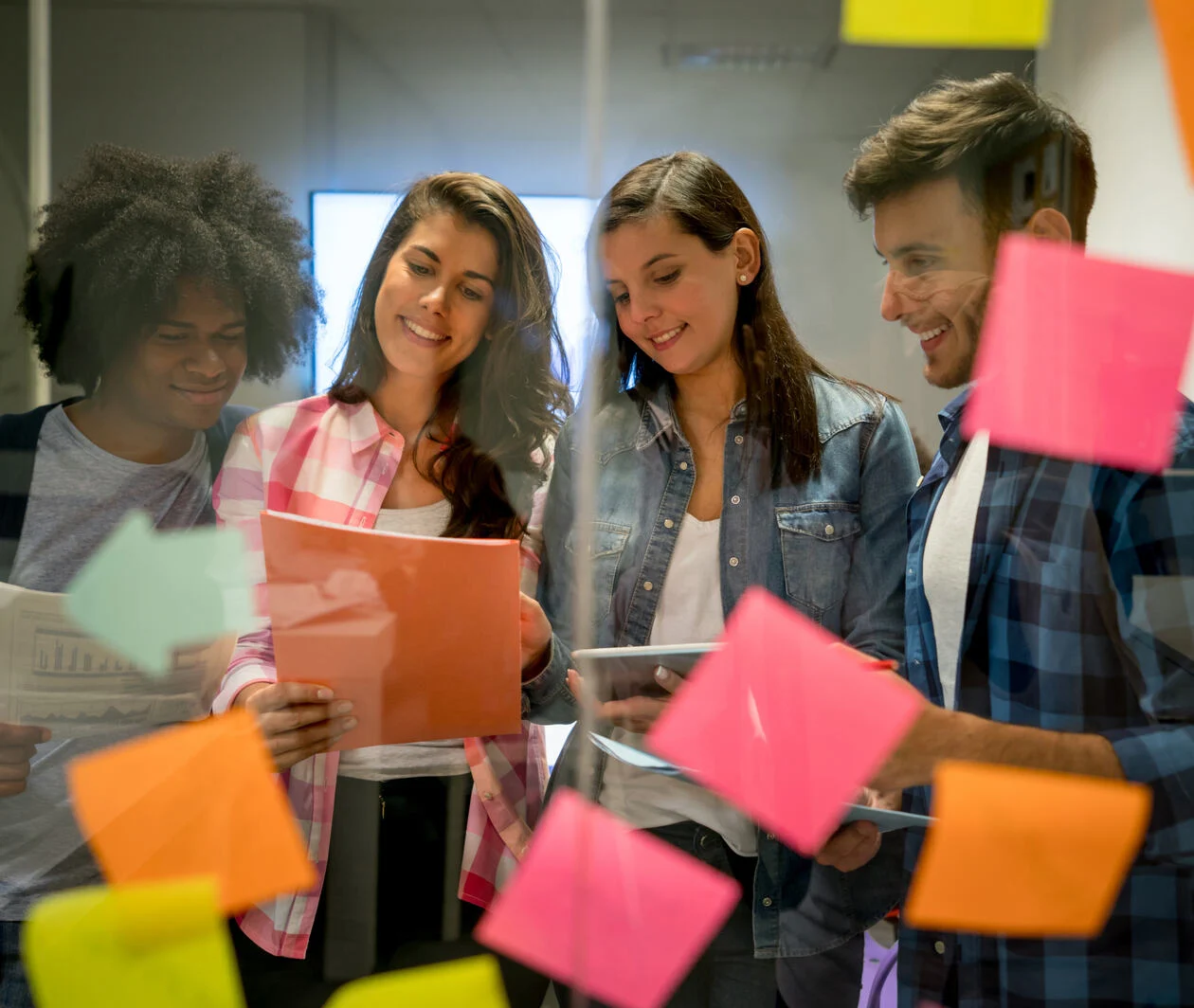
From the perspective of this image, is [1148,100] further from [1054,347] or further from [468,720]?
[468,720]

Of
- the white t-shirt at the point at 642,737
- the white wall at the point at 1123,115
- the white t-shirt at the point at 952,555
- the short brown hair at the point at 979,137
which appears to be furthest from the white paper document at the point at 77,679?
the white wall at the point at 1123,115

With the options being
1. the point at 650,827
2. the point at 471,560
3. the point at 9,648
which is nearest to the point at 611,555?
the point at 471,560

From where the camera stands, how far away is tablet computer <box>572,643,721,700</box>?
76cm

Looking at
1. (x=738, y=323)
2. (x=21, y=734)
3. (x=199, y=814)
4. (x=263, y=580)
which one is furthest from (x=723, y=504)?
(x=21, y=734)

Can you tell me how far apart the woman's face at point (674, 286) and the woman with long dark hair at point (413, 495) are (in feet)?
0.22

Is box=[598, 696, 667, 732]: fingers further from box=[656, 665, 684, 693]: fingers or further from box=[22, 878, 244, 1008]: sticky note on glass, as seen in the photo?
box=[22, 878, 244, 1008]: sticky note on glass

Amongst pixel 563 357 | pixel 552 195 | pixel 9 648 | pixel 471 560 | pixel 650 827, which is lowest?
pixel 650 827

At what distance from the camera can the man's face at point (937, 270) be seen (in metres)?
0.75

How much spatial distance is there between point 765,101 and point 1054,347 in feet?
1.02

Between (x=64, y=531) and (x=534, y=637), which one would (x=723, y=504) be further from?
(x=64, y=531)

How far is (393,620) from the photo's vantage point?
0.77 meters

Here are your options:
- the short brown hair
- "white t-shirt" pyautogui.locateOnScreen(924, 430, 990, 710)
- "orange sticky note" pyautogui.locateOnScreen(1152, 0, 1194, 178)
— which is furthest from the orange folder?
"orange sticky note" pyautogui.locateOnScreen(1152, 0, 1194, 178)

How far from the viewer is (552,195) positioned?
0.81 m

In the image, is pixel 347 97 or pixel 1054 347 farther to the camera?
pixel 347 97
